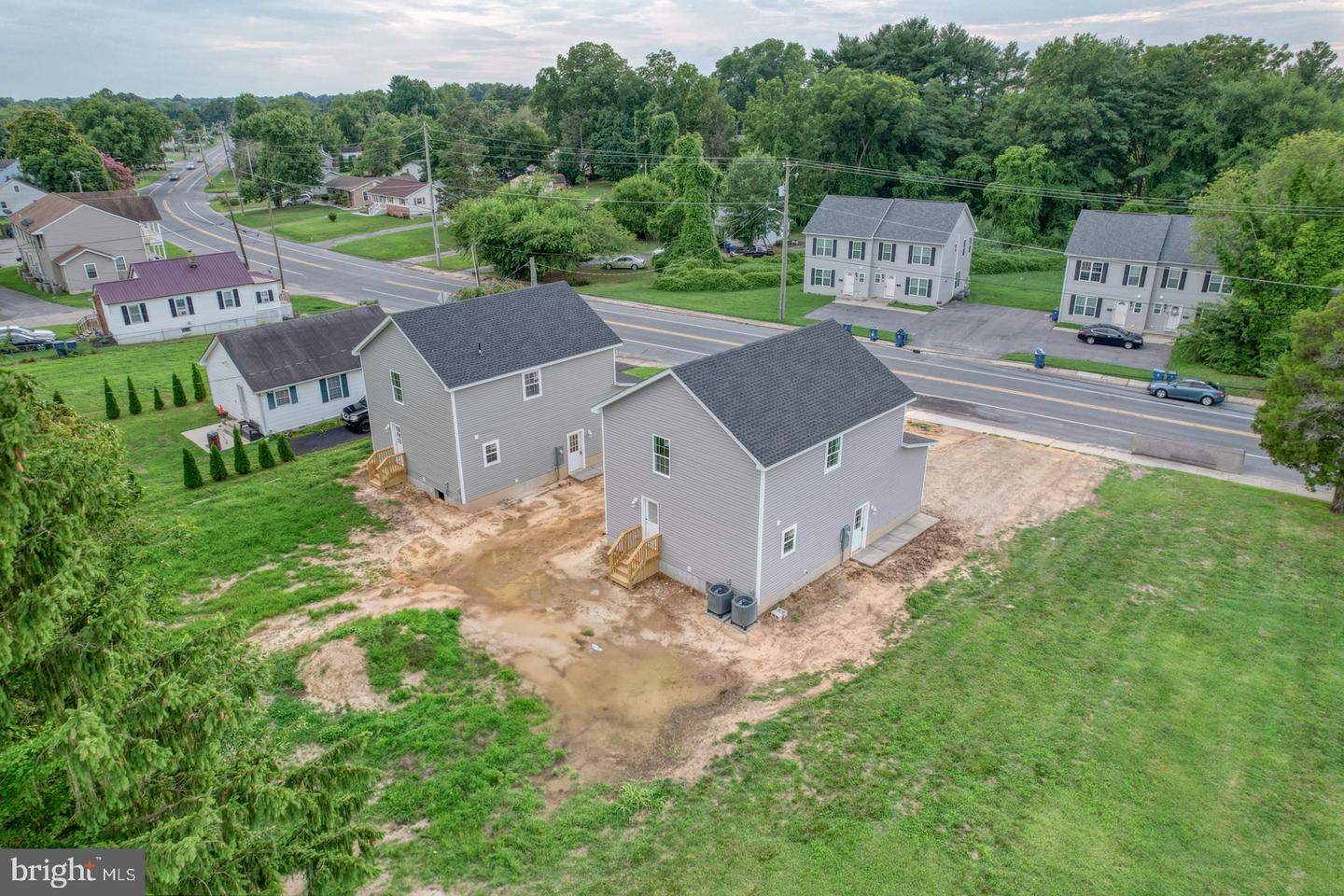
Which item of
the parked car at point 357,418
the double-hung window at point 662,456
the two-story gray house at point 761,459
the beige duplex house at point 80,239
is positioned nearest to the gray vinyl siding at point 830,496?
the two-story gray house at point 761,459

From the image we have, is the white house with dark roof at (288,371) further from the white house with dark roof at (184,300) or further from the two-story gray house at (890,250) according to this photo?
the two-story gray house at (890,250)

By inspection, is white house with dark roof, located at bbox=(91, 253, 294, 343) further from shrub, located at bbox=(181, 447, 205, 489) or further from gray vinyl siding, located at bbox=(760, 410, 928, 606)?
gray vinyl siding, located at bbox=(760, 410, 928, 606)

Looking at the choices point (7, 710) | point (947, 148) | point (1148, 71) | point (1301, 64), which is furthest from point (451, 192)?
point (7, 710)

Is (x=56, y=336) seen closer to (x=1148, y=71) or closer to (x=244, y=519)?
(x=244, y=519)

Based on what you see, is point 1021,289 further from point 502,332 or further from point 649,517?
point 649,517

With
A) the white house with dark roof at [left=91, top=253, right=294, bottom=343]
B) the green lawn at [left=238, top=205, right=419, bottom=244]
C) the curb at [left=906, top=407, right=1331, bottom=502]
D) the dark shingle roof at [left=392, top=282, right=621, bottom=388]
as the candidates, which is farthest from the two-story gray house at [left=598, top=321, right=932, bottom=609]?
the green lawn at [left=238, top=205, right=419, bottom=244]
